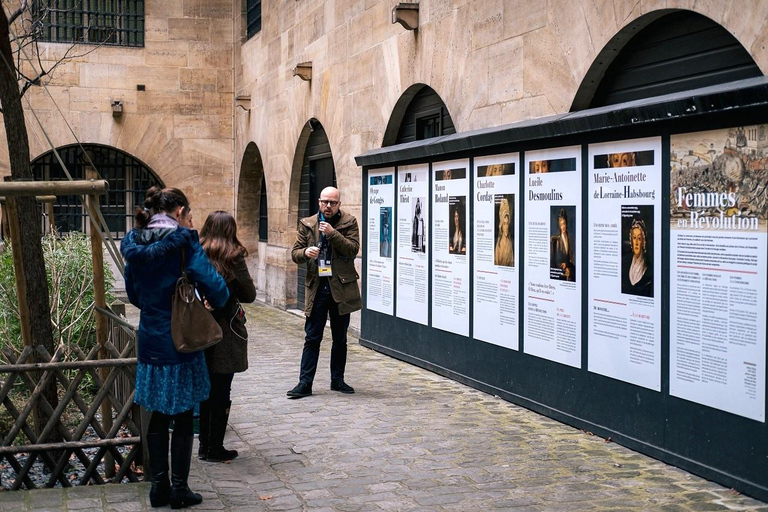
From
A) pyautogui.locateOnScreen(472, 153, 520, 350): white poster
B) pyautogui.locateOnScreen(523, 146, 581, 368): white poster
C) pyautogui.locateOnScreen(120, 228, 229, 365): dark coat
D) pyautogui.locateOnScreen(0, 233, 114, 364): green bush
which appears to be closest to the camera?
pyautogui.locateOnScreen(120, 228, 229, 365): dark coat

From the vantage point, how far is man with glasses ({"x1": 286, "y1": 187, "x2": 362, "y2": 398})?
27.9 feet

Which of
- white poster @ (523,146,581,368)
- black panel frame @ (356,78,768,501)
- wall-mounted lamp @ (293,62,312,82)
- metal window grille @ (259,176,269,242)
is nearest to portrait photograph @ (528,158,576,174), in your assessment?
white poster @ (523,146,581,368)

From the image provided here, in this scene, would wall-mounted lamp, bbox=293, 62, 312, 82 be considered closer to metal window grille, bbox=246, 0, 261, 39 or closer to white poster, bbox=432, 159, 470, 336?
metal window grille, bbox=246, 0, 261, 39

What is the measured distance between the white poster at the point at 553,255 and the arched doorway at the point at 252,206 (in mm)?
12137

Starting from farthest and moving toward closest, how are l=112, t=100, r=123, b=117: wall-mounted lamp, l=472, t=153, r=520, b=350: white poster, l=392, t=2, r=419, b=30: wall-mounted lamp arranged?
l=112, t=100, r=123, b=117: wall-mounted lamp
l=392, t=2, r=419, b=30: wall-mounted lamp
l=472, t=153, r=520, b=350: white poster

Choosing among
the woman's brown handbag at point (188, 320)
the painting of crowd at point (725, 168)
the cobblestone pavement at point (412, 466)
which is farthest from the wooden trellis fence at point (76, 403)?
the painting of crowd at point (725, 168)

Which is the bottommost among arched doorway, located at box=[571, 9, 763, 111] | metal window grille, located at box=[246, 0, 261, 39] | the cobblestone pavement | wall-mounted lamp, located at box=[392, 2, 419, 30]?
the cobblestone pavement

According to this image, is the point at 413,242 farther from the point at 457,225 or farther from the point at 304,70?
the point at 304,70

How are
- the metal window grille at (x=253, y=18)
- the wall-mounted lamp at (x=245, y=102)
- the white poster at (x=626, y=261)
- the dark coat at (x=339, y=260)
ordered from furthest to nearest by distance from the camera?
the wall-mounted lamp at (x=245, y=102) → the metal window grille at (x=253, y=18) → the dark coat at (x=339, y=260) → the white poster at (x=626, y=261)

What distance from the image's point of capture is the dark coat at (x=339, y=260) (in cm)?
849

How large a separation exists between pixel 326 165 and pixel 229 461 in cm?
914

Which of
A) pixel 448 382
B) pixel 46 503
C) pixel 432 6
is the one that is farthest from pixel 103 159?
pixel 46 503

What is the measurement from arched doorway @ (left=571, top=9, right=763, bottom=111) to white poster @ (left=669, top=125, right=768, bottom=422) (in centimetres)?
74

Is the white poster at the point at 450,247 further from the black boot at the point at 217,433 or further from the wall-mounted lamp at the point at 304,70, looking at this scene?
the wall-mounted lamp at the point at 304,70
